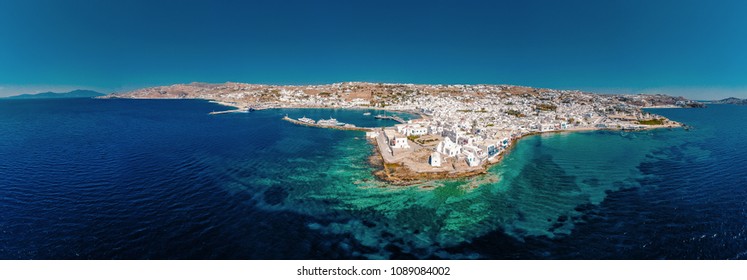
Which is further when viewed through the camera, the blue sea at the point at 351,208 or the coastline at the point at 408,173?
the coastline at the point at 408,173

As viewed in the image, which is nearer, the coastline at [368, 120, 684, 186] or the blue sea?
the blue sea

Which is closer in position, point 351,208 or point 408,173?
point 351,208

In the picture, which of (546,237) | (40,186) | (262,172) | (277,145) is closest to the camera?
(546,237)

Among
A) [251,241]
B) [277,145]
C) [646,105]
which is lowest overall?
[251,241]

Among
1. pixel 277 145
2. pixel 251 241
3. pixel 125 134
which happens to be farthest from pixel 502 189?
pixel 125 134

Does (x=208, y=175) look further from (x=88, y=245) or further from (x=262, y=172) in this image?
(x=88, y=245)

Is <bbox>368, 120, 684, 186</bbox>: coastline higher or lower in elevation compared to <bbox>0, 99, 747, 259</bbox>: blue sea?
higher

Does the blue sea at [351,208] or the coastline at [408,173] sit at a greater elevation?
the coastline at [408,173]

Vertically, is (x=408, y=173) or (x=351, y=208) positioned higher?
(x=408, y=173)
